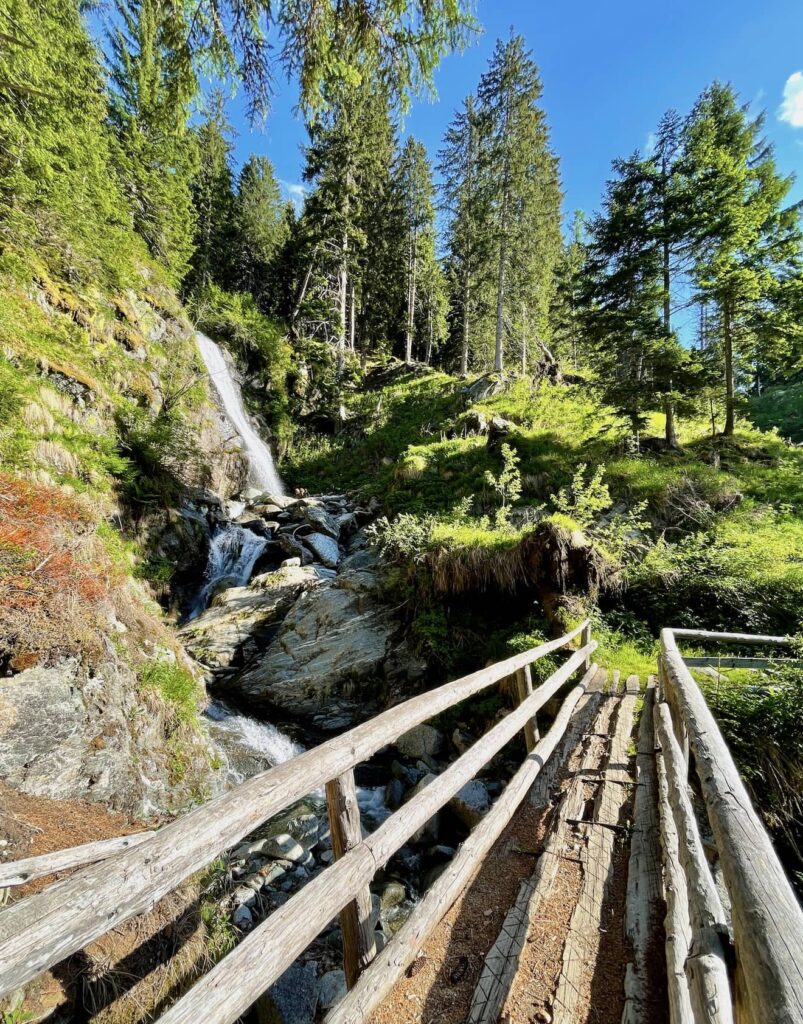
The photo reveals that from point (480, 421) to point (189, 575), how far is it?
11.5 meters

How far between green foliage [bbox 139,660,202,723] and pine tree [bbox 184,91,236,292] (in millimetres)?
27627

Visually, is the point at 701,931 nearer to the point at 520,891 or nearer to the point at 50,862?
the point at 520,891

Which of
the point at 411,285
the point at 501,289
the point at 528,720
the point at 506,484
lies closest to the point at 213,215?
the point at 411,285

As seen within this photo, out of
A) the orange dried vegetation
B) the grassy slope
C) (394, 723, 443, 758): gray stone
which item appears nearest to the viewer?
the orange dried vegetation

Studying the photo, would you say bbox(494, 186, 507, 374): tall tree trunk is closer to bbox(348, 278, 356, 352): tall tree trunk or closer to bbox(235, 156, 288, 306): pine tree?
bbox(348, 278, 356, 352): tall tree trunk

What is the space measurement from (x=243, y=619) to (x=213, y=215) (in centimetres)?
3072

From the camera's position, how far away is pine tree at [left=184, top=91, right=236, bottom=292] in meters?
27.8

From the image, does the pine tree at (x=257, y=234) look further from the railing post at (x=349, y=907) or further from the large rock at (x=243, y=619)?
the railing post at (x=349, y=907)

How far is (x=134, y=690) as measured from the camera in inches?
229

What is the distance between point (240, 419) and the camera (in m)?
19.8

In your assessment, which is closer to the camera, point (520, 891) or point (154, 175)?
point (520, 891)

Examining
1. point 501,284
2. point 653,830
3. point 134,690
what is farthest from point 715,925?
point 501,284

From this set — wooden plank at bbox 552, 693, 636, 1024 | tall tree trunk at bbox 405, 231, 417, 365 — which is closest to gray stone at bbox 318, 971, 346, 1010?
wooden plank at bbox 552, 693, 636, 1024

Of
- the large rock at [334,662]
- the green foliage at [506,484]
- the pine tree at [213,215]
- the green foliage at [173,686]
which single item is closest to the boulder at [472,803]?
the large rock at [334,662]
